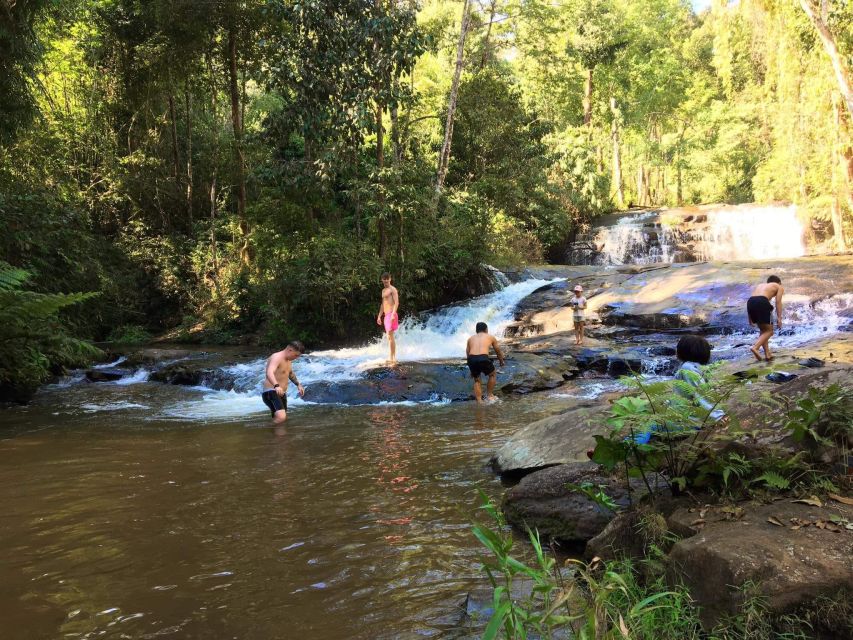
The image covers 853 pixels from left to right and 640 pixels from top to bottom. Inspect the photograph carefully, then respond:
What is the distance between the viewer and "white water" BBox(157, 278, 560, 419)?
11125 millimetres

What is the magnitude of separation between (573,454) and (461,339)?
39.5 feet

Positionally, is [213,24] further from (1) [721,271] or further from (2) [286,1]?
(1) [721,271]

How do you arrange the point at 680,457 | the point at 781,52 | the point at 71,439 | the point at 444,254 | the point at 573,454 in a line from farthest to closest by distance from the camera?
the point at 781,52 → the point at 444,254 → the point at 71,439 → the point at 573,454 → the point at 680,457

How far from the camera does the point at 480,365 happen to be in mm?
10336

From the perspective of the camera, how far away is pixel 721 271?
642 inches

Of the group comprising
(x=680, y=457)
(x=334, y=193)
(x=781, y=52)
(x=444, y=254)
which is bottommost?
(x=680, y=457)

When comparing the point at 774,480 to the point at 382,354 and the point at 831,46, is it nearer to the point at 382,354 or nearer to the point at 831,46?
the point at 382,354

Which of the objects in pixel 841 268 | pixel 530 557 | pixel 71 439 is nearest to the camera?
pixel 530 557

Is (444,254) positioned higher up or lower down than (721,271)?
higher up

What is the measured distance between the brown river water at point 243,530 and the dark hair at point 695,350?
2.14 m

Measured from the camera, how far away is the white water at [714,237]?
957 inches

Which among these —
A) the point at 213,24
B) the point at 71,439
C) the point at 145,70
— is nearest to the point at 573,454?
the point at 71,439

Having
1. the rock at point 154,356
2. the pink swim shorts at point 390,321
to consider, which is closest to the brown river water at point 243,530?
the pink swim shorts at point 390,321

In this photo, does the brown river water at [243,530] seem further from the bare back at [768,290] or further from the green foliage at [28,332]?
the bare back at [768,290]
